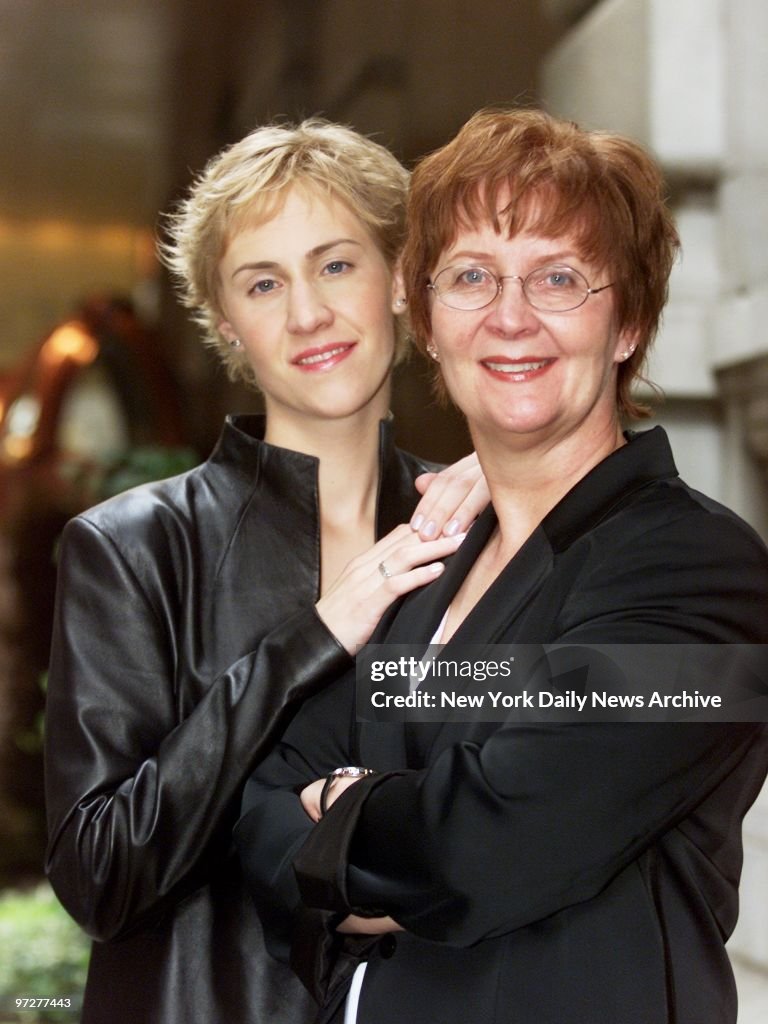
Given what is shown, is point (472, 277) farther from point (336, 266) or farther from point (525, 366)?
point (336, 266)

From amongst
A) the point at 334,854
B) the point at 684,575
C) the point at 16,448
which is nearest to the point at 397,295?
the point at 684,575

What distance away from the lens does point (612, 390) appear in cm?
165

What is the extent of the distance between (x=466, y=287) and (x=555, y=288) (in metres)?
0.11

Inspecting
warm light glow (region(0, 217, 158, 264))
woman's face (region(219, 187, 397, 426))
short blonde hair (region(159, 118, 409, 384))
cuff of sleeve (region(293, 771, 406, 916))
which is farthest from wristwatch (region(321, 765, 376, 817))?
warm light glow (region(0, 217, 158, 264))

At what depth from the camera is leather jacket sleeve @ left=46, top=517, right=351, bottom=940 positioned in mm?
1813

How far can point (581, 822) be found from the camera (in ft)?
4.40

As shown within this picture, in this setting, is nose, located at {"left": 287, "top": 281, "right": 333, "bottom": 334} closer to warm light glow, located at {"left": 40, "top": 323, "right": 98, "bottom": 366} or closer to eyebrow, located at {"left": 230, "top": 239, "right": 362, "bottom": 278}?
eyebrow, located at {"left": 230, "top": 239, "right": 362, "bottom": 278}

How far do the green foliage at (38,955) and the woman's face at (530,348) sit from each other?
4.76 ft

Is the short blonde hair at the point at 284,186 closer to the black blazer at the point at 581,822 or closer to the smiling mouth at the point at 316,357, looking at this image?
the smiling mouth at the point at 316,357

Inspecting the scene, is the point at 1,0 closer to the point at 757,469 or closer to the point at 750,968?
the point at 757,469

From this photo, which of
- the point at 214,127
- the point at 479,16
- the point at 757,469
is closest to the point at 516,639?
the point at 757,469

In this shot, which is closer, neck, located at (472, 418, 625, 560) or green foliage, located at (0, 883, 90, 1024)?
neck, located at (472, 418, 625, 560)

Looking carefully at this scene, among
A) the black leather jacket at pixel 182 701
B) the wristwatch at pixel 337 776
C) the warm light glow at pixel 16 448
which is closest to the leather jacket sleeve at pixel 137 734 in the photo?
the black leather jacket at pixel 182 701

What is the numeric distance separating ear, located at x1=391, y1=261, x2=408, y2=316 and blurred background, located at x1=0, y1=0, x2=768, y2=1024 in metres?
0.51
